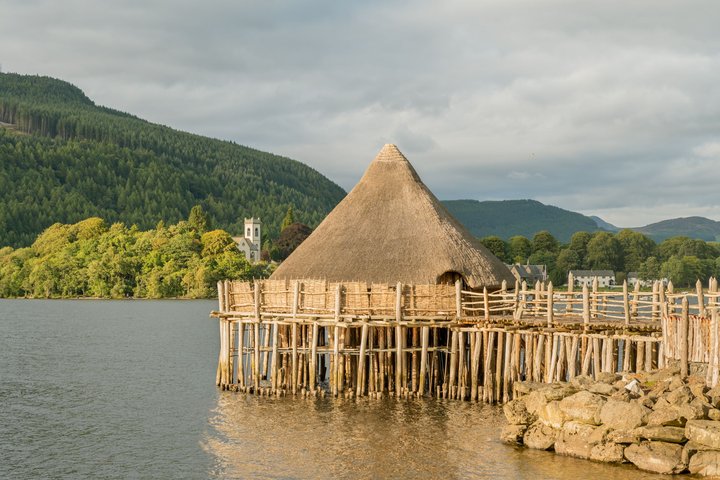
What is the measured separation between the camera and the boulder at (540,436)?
26734 mm

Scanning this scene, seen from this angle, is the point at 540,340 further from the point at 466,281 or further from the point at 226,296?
the point at 226,296

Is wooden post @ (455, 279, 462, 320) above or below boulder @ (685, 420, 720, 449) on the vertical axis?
above

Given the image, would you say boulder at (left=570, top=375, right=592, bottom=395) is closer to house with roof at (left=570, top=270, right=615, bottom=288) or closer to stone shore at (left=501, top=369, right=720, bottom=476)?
stone shore at (left=501, top=369, right=720, bottom=476)

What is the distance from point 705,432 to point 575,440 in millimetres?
3848

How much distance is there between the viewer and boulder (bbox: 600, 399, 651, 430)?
24.4 meters

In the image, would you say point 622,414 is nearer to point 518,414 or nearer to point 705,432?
point 705,432

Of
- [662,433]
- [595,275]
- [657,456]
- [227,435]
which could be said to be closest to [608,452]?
[657,456]

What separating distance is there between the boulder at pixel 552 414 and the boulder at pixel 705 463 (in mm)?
4011

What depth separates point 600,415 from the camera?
82.6 ft

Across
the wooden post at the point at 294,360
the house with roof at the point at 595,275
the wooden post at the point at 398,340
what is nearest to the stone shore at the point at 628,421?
the wooden post at the point at 398,340

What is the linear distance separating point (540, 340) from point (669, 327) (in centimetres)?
552

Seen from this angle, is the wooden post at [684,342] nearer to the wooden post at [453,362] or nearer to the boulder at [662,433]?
the boulder at [662,433]

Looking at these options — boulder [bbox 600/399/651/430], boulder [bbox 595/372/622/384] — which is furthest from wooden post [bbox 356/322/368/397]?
boulder [bbox 600/399/651/430]

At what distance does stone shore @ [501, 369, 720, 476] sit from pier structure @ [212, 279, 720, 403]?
3.41m
